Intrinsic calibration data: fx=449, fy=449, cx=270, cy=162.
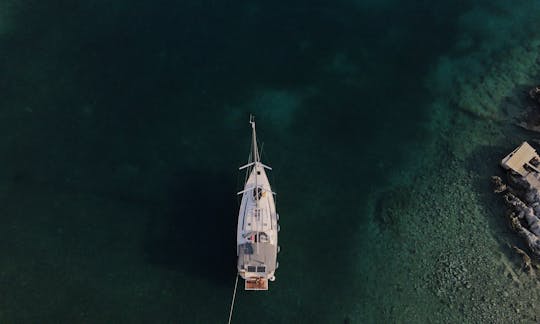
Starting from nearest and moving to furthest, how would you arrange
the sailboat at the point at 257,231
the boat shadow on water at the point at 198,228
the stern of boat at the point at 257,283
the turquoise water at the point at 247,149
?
1. the sailboat at the point at 257,231
2. the stern of boat at the point at 257,283
3. the turquoise water at the point at 247,149
4. the boat shadow on water at the point at 198,228

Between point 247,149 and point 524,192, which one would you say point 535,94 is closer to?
point 524,192

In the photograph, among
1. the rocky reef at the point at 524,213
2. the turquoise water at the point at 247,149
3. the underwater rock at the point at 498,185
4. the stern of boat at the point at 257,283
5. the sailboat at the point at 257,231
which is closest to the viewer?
the sailboat at the point at 257,231

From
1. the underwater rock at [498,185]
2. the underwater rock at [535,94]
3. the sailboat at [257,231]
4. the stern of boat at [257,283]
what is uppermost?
the underwater rock at [535,94]

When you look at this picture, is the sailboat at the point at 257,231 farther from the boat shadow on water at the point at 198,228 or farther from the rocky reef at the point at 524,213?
the rocky reef at the point at 524,213

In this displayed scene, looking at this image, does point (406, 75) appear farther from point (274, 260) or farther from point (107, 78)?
point (107, 78)

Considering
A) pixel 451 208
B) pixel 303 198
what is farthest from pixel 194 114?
pixel 451 208

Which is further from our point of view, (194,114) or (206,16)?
(206,16)

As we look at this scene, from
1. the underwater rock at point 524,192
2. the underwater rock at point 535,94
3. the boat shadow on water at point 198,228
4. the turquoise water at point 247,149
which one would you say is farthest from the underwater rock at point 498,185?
the boat shadow on water at point 198,228

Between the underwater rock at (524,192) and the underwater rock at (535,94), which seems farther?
the underwater rock at (535,94)
